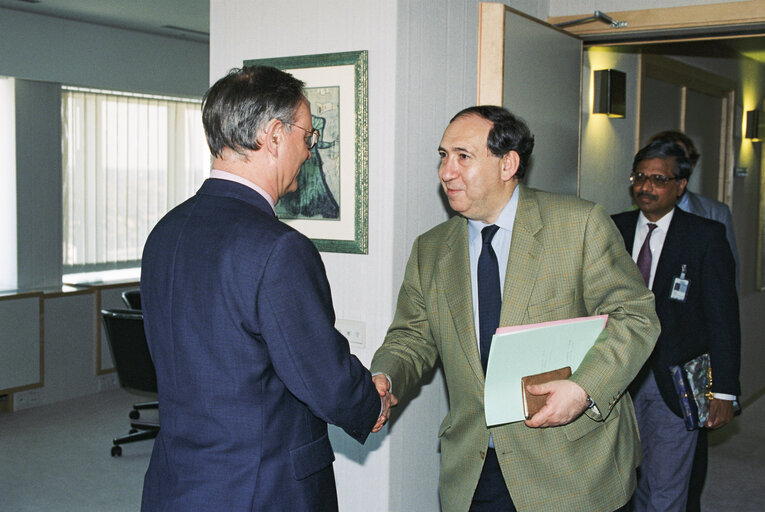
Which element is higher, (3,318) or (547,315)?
(547,315)

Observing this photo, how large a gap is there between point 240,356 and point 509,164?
3.47ft

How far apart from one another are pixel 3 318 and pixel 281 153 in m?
5.59

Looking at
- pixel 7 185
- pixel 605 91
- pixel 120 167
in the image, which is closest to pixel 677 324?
pixel 605 91

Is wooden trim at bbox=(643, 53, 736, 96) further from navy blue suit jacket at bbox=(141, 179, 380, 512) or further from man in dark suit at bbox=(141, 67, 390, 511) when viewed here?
navy blue suit jacket at bbox=(141, 179, 380, 512)

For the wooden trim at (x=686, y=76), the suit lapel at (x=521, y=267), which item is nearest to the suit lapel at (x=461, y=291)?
the suit lapel at (x=521, y=267)

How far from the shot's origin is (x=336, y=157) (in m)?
3.34

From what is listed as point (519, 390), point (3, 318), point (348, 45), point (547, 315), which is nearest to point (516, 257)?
point (547, 315)

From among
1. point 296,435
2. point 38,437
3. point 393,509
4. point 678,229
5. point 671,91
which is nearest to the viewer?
point 296,435

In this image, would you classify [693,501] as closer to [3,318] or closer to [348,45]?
[348,45]

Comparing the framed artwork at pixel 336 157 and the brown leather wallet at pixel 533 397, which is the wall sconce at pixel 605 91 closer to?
the framed artwork at pixel 336 157

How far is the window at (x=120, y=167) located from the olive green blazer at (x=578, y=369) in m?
A: 6.31

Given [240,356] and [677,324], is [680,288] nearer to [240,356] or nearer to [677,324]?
[677,324]

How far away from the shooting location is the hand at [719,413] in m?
3.33

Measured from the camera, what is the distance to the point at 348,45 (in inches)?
128
